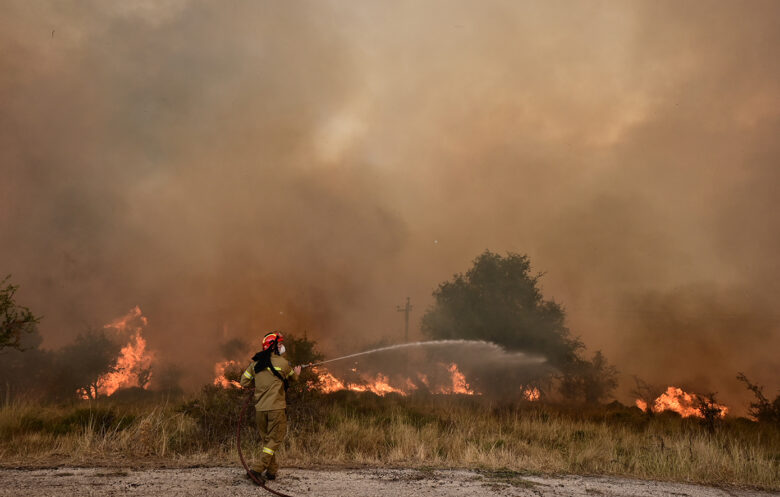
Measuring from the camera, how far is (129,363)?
40531 mm

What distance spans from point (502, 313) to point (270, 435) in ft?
76.8

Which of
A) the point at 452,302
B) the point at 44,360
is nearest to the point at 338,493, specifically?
the point at 452,302

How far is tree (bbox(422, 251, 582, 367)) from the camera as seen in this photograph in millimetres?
28625

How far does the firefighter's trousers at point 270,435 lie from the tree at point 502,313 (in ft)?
74.0

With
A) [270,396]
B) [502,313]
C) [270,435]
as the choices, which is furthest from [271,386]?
[502,313]

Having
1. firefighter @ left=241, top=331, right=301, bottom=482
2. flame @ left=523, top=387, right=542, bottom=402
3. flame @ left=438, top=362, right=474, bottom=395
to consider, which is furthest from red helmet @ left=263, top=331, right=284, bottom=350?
Result: flame @ left=523, top=387, right=542, bottom=402

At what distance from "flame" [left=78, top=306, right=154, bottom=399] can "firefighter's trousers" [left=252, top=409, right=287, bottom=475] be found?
122 ft

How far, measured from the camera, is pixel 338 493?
6535 mm

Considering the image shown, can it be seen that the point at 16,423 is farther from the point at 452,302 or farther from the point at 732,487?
the point at 452,302

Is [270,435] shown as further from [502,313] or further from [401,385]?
[401,385]

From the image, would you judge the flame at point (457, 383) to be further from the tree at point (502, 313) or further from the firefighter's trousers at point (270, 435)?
the firefighter's trousers at point (270, 435)

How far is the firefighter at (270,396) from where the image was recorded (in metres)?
7.34

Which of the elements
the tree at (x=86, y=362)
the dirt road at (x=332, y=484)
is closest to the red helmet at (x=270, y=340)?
the dirt road at (x=332, y=484)

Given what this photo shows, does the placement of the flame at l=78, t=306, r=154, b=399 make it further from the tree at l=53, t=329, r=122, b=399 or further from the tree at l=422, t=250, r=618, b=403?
the tree at l=422, t=250, r=618, b=403
